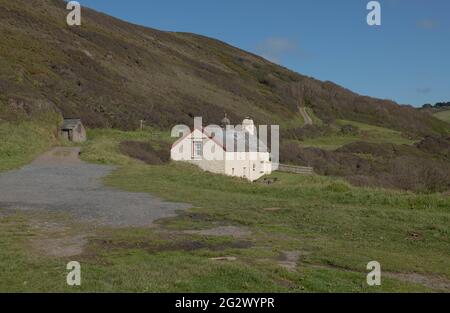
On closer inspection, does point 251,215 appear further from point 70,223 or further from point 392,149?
point 392,149

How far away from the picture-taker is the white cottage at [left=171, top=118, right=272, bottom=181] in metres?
46.8

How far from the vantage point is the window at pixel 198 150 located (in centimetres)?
4694

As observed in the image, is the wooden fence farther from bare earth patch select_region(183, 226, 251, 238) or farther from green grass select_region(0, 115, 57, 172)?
bare earth patch select_region(183, 226, 251, 238)

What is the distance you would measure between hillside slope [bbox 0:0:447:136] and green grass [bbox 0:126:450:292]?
29210 mm

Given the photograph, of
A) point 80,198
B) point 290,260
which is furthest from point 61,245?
point 80,198

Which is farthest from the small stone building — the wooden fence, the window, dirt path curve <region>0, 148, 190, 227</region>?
the wooden fence

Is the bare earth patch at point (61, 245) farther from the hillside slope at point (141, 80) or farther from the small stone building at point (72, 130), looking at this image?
the small stone building at point (72, 130)

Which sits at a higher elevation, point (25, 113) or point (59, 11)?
point (59, 11)

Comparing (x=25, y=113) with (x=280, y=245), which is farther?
(x=25, y=113)

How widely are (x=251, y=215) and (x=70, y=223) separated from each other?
509 cm

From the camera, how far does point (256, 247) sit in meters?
11.7

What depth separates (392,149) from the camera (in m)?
84.7

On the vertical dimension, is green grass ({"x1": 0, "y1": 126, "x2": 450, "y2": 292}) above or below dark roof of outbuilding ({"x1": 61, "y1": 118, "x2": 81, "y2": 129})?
below
